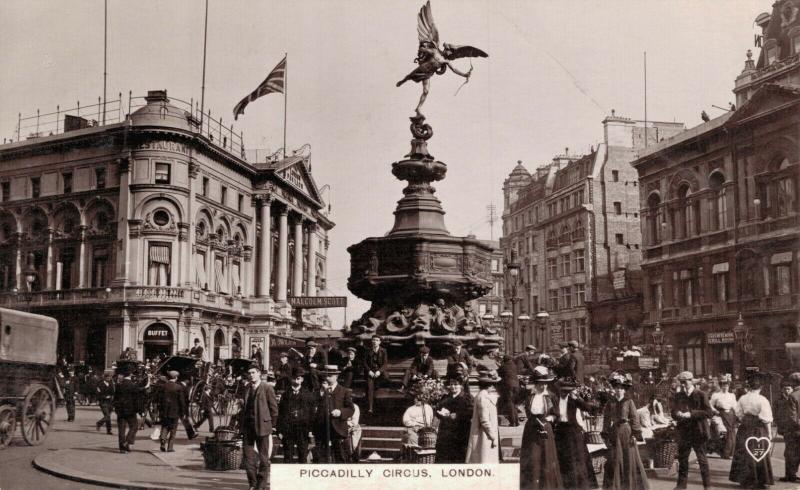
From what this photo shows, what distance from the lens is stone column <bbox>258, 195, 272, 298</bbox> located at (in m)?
60.3

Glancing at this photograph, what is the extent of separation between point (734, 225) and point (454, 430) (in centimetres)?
2841

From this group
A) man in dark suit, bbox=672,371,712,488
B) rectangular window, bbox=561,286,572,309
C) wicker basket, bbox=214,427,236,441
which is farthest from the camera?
rectangular window, bbox=561,286,572,309

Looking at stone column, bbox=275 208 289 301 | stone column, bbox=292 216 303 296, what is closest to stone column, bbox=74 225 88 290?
stone column, bbox=275 208 289 301

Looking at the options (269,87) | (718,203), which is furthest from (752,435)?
(718,203)

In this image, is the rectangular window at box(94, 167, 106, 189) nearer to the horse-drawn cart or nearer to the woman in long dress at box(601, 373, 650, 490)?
the horse-drawn cart

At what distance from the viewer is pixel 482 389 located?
35.4 feet

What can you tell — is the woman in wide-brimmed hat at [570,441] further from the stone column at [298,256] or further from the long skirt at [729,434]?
the stone column at [298,256]

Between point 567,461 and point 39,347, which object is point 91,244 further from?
point 567,461

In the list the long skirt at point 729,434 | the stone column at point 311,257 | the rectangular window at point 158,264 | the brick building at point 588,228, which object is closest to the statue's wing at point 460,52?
the long skirt at point 729,434

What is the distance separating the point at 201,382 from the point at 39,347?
546 cm

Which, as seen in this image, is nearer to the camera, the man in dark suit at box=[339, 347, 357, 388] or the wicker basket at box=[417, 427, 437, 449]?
the wicker basket at box=[417, 427, 437, 449]

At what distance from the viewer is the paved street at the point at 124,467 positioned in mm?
12617

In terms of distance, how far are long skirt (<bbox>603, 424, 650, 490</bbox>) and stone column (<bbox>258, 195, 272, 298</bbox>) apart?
1988 inches

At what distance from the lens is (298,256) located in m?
69.1
